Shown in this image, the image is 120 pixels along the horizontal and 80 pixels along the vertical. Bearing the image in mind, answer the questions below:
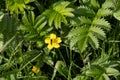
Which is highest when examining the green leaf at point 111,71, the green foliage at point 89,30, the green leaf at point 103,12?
the green leaf at point 103,12

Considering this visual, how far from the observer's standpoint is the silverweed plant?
88.4 inches

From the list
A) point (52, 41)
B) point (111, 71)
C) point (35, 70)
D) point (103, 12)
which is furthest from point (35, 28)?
point (111, 71)

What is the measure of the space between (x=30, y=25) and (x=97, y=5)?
0.49 metres

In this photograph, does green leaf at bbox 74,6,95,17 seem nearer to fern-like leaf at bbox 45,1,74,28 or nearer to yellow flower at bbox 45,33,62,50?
fern-like leaf at bbox 45,1,74,28

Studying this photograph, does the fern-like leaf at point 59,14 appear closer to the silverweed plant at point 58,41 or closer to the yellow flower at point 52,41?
the silverweed plant at point 58,41

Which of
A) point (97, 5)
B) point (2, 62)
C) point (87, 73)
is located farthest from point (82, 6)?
point (2, 62)

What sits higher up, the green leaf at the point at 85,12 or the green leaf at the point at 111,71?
the green leaf at the point at 85,12

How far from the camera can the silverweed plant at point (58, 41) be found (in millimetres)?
2246

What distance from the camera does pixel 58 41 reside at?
7.63 ft

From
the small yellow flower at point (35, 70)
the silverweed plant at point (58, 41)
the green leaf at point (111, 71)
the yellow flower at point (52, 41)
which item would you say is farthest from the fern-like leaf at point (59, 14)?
the green leaf at point (111, 71)

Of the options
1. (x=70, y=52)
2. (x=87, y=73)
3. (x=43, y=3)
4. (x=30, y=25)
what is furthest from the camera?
(x=43, y=3)

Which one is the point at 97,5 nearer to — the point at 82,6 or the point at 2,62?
the point at 82,6

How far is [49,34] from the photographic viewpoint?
8.12 ft

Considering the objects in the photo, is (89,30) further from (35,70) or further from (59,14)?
(35,70)
